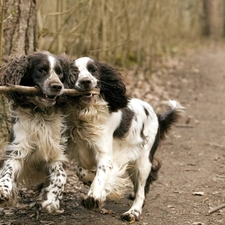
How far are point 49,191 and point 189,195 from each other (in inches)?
75.3

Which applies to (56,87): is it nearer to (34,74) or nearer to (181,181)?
(34,74)

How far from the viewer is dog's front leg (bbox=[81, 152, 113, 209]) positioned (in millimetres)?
4652

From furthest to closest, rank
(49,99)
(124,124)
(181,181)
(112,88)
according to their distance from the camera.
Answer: (181,181) < (124,124) < (112,88) < (49,99)

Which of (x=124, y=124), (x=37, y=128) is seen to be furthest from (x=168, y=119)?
Result: (x=37, y=128)

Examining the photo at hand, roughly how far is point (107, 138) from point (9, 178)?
3.43ft

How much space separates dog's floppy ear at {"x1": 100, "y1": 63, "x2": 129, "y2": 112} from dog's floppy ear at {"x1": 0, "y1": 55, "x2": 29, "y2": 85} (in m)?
0.80

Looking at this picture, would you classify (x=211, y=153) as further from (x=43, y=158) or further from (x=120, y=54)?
(x=120, y=54)

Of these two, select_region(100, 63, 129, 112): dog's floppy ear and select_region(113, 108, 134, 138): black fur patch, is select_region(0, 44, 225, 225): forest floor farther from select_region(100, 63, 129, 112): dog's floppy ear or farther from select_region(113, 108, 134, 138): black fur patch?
select_region(100, 63, 129, 112): dog's floppy ear

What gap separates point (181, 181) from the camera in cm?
666

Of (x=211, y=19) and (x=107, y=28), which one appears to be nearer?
(x=107, y=28)

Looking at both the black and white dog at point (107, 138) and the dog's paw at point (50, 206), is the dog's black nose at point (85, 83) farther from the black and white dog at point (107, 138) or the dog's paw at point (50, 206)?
the dog's paw at point (50, 206)

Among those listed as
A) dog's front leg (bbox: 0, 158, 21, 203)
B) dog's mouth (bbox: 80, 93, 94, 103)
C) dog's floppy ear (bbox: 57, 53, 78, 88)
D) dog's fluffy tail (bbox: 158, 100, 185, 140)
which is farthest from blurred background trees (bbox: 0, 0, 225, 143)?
dog's front leg (bbox: 0, 158, 21, 203)

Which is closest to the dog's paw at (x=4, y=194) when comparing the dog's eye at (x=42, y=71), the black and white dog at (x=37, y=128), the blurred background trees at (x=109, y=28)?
the black and white dog at (x=37, y=128)

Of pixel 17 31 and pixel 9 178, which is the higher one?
pixel 17 31
